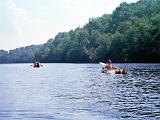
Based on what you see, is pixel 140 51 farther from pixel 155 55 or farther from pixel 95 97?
pixel 95 97

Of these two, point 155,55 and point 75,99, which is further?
point 155,55

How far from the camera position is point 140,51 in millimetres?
165125

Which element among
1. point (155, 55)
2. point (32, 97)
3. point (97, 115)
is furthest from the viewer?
point (155, 55)

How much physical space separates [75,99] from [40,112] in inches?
326

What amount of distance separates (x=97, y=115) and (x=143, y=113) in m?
3.21

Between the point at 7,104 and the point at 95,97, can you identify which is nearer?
the point at 7,104

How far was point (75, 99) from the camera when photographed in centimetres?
3762

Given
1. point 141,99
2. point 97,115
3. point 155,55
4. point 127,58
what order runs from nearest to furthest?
point 97,115 → point 141,99 → point 155,55 → point 127,58

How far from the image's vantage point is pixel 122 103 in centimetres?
3444

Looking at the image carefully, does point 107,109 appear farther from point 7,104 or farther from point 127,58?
point 127,58

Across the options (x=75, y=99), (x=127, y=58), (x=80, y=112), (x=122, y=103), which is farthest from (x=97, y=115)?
(x=127, y=58)

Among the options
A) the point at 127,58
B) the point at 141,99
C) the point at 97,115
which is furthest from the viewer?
the point at 127,58

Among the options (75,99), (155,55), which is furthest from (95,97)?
(155,55)

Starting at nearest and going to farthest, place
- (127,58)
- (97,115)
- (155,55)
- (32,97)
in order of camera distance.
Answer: (97,115) < (32,97) < (155,55) < (127,58)
